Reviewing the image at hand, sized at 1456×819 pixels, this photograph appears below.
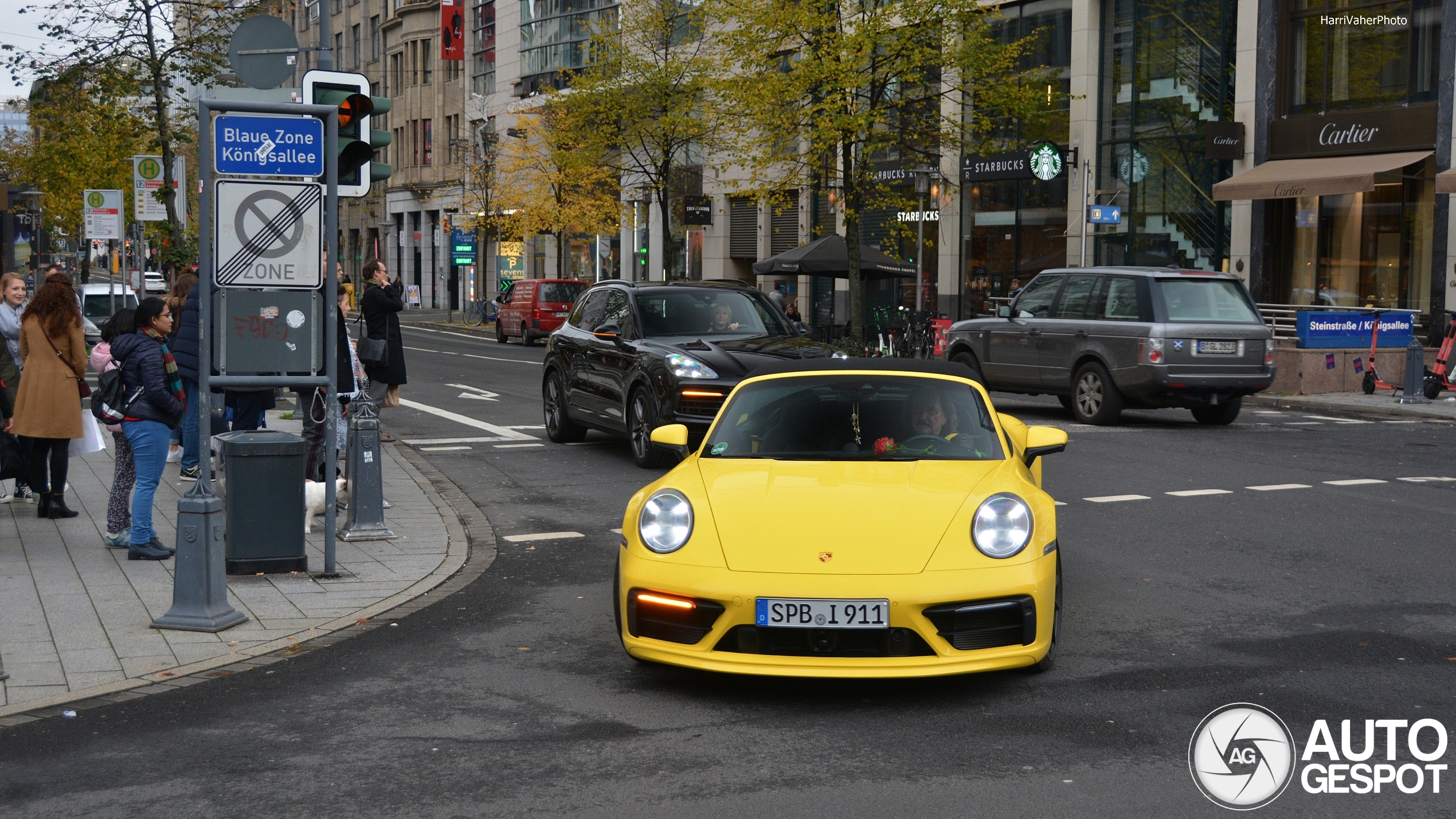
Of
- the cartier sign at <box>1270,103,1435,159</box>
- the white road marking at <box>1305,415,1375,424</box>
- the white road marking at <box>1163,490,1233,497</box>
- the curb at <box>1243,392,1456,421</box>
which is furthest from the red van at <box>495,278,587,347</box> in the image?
the white road marking at <box>1163,490,1233,497</box>

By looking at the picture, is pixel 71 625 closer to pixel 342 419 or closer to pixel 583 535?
pixel 583 535

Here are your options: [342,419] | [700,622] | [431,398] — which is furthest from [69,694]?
[431,398]

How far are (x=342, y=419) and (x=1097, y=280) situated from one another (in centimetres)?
984

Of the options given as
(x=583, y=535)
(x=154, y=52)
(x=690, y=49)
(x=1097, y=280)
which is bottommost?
(x=583, y=535)

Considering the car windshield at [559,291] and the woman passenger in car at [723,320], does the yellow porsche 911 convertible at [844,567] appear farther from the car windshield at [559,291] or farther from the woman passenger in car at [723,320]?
the car windshield at [559,291]

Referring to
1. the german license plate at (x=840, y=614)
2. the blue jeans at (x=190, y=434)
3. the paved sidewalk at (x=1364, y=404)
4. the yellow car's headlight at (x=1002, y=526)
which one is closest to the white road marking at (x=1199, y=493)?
the yellow car's headlight at (x=1002, y=526)

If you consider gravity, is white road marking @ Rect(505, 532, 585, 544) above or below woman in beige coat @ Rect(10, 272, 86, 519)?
below

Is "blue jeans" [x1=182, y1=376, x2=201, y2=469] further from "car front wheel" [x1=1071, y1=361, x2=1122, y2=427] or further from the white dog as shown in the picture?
"car front wheel" [x1=1071, y1=361, x2=1122, y2=427]

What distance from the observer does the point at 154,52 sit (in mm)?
23766

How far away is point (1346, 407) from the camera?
2031 cm

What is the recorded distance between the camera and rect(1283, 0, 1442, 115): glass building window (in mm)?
26328

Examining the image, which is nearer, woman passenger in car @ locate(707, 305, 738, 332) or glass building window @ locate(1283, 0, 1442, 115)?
woman passenger in car @ locate(707, 305, 738, 332)

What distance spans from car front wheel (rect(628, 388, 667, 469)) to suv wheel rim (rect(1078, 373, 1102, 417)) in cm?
638

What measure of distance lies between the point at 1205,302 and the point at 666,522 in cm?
1279
